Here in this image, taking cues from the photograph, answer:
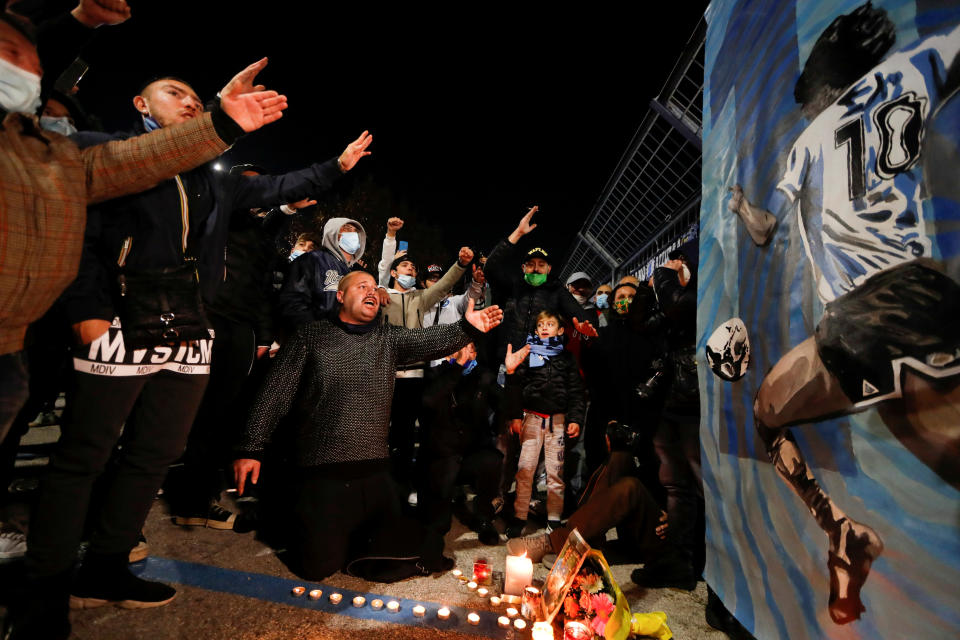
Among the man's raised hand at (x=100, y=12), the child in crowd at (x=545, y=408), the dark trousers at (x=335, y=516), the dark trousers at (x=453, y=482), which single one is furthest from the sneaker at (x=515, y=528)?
the man's raised hand at (x=100, y=12)

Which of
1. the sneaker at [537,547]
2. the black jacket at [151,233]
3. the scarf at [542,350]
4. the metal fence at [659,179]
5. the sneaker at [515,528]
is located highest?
the metal fence at [659,179]

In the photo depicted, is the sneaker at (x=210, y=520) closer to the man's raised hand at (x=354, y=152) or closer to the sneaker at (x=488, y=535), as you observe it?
the sneaker at (x=488, y=535)

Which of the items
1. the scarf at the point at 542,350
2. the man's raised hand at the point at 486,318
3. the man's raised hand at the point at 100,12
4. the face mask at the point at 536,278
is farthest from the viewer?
the face mask at the point at 536,278

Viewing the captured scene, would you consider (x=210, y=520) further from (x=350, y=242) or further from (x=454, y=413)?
(x=350, y=242)

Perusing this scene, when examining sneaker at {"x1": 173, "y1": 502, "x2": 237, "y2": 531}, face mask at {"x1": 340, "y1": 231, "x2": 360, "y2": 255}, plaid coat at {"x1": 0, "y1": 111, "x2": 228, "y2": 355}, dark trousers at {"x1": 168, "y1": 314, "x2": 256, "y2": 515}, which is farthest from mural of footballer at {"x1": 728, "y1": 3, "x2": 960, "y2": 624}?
face mask at {"x1": 340, "y1": 231, "x2": 360, "y2": 255}

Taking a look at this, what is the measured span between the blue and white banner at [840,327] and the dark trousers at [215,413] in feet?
9.09

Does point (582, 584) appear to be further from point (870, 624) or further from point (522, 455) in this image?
point (522, 455)

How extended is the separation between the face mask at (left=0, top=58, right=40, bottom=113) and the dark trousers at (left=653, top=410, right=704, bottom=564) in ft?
11.1

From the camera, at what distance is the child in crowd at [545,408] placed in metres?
3.69

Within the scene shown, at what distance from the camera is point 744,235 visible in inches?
67.9

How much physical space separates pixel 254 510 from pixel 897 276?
3.69 meters

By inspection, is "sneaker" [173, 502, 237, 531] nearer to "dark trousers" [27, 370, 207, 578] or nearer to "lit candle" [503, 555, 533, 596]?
"dark trousers" [27, 370, 207, 578]

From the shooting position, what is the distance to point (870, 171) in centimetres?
117

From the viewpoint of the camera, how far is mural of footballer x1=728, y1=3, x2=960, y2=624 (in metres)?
1.00
